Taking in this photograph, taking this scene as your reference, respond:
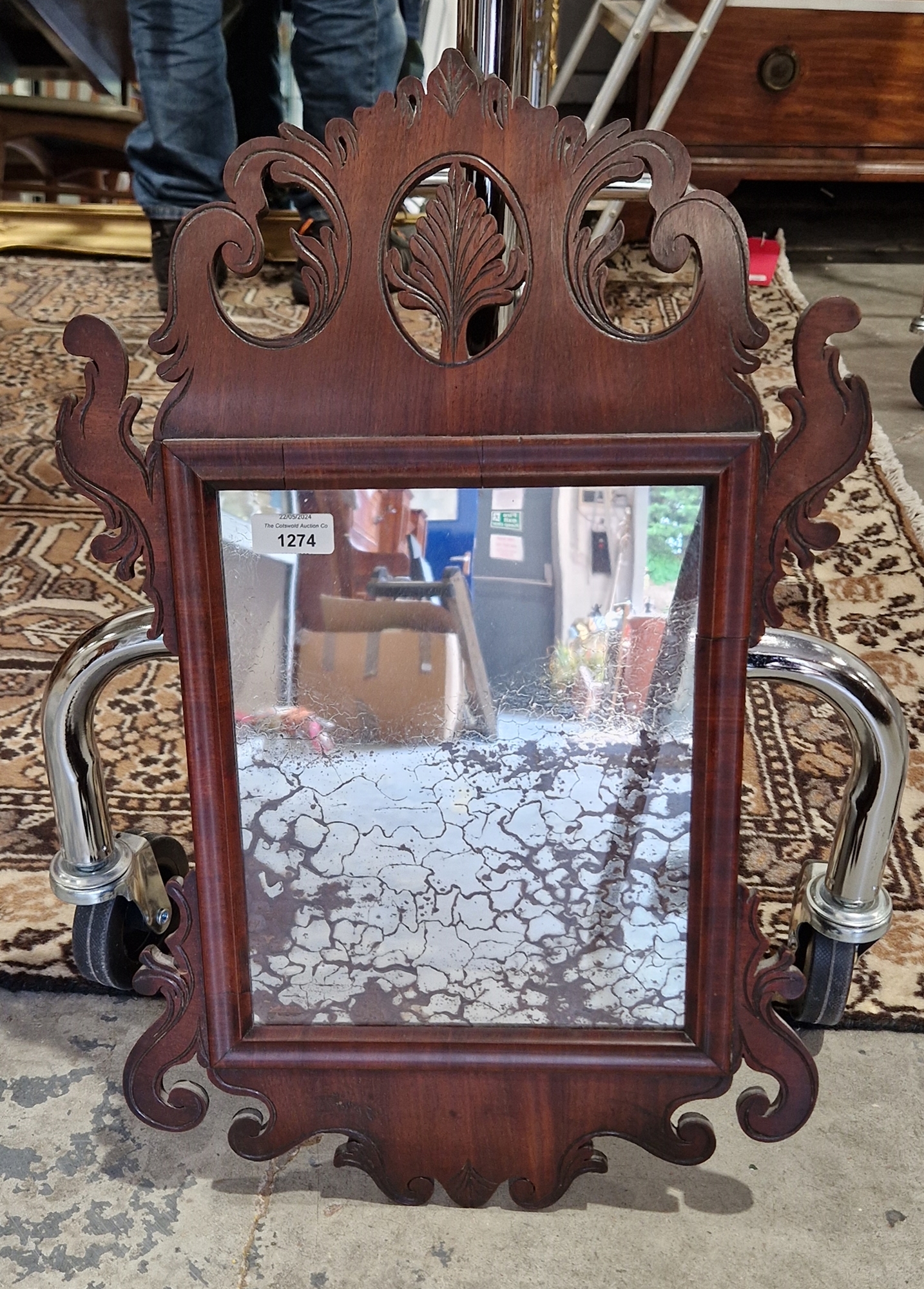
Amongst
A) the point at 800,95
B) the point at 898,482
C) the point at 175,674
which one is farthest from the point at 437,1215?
the point at 800,95

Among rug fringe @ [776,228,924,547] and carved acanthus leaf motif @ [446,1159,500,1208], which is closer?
carved acanthus leaf motif @ [446,1159,500,1208]

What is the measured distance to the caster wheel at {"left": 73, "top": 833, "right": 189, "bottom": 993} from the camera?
812mm

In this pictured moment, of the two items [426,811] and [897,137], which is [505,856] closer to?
[426,811]

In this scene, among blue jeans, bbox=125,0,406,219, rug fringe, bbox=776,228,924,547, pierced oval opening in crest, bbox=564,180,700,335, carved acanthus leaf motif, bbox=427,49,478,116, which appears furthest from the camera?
blue jeans, bbox=125,0,406,219

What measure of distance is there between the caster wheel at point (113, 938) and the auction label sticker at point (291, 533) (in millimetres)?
273

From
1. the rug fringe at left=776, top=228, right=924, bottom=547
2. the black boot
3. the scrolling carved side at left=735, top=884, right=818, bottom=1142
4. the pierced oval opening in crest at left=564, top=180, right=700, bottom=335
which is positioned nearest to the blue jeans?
the black boot

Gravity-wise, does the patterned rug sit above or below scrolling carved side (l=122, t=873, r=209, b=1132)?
below

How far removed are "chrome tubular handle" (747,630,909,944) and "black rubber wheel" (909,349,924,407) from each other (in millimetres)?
1546

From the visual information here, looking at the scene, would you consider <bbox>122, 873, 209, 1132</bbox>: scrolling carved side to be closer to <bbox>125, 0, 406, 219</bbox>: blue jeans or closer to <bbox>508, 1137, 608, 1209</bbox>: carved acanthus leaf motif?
<bbox>508, 1137, 608, 1209</bbox>: carved acanthus leaf motif

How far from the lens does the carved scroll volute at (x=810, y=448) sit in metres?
0.63

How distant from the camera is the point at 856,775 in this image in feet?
2.49

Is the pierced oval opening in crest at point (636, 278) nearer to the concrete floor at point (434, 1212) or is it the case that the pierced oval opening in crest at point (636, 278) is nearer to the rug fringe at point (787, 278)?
the rug fringe at point (787, 278)

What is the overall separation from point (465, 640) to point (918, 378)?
1.68 meters

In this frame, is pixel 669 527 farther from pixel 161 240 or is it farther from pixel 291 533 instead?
pixel 161 240
